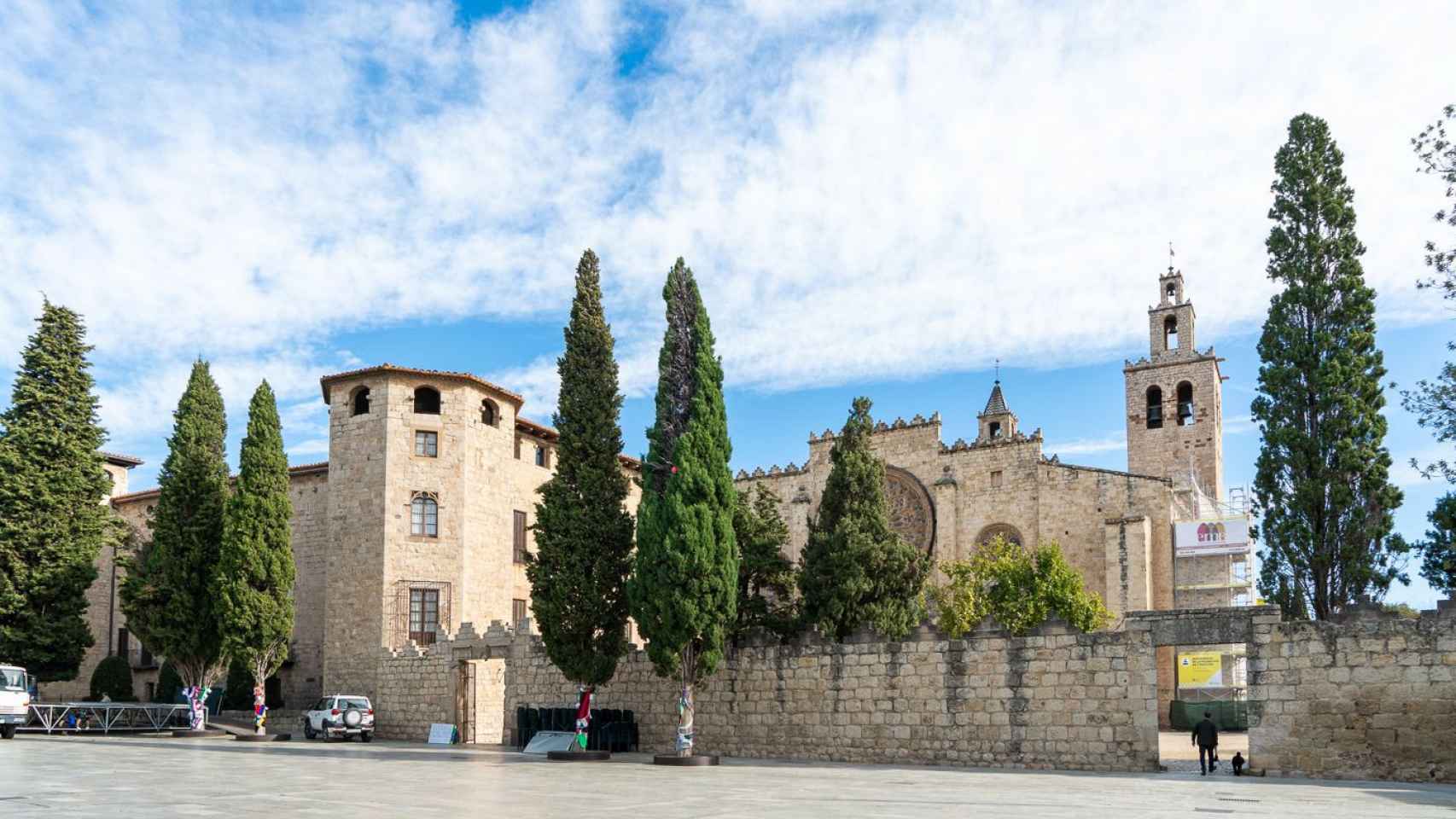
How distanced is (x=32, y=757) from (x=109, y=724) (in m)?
13.5

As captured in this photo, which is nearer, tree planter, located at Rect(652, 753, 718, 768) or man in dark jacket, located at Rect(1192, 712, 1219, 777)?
man in dark jacket, located at Rect(1192, 712, 1219, 777)

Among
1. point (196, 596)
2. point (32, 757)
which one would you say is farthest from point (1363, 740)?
point (196, 596)

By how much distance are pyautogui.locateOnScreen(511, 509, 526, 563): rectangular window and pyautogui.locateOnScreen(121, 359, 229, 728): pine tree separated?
869 cm

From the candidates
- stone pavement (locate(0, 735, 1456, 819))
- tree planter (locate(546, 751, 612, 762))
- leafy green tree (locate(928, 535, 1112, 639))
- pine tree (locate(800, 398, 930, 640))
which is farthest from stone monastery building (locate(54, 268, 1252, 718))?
stone pavement (locate(0, 735, 1456, 819))

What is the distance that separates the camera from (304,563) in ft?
120

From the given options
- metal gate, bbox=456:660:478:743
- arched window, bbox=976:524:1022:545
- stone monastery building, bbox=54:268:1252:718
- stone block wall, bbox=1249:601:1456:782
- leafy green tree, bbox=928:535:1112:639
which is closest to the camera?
stone block wall, bbox=1249:601:1456:782

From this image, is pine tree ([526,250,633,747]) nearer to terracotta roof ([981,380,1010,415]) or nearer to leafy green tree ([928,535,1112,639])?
leafy green tree ([928,535,1112,639])

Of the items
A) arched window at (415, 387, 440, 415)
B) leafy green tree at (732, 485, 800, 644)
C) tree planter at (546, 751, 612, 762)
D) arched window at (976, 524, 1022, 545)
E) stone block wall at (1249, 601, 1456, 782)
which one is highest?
arched window at (415, 387, 440, 415)

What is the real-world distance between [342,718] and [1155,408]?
34.9m

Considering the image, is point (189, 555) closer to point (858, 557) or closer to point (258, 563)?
point (258, 563)

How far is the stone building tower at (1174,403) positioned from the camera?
154 ft

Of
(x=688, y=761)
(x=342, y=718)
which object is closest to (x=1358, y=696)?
(x=688, y=761)

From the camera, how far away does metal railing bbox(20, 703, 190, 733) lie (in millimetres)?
29656

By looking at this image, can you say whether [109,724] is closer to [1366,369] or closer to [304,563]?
[304,563]
